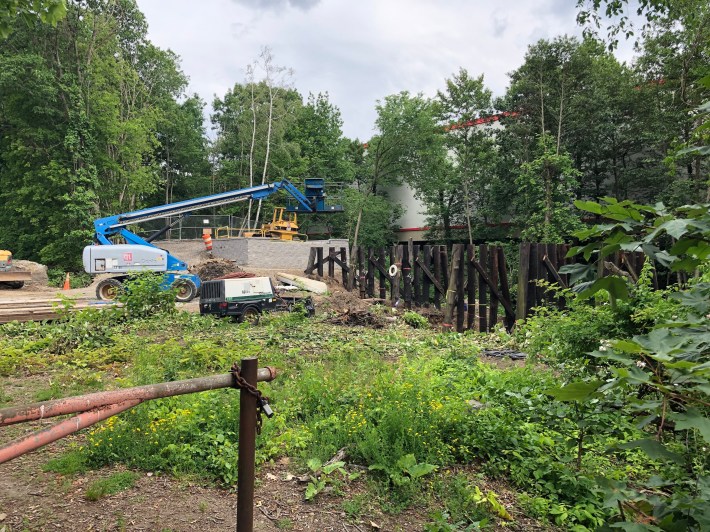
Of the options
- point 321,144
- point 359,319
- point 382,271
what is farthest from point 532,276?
point 321,144

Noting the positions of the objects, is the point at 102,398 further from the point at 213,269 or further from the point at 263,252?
the point at 263,252

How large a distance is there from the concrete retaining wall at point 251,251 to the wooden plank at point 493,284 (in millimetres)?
14928

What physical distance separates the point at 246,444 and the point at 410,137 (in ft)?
106

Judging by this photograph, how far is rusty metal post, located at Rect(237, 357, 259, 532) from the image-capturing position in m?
2.13

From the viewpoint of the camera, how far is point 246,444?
7.22ft

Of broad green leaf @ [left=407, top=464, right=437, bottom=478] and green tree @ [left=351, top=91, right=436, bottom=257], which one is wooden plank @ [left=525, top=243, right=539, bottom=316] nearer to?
broad green leaf @ [left=407, top=464, right=437, bottom=478]

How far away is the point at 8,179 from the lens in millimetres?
27969

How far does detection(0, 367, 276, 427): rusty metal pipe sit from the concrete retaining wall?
23.0 meters

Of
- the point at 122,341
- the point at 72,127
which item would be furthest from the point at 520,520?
the point at 72,127

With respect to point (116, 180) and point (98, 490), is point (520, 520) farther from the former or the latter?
point (116, 180)

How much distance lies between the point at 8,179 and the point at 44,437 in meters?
33.2

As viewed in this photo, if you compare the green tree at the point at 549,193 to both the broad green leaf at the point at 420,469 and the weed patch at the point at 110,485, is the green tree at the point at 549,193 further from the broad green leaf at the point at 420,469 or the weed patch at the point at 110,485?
the weed patch at the point at 110,485

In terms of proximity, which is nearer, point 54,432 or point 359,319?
point 54,432

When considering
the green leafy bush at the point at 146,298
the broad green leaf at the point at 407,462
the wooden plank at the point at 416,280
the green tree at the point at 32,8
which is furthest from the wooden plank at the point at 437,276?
the green tree at the point at 32,8
